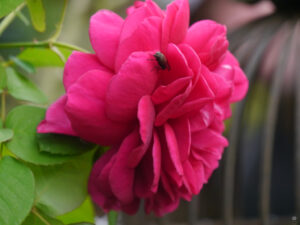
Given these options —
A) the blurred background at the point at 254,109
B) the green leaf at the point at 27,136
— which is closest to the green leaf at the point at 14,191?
the green leaf at the point at 27,136

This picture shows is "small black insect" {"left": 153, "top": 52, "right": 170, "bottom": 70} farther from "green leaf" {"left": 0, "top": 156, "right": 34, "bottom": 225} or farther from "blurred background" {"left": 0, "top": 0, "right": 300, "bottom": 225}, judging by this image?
"blurred background" {"left": 0, "top": 0, "right": 300, "bottom": 225}

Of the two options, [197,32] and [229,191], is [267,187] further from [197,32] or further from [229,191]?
[197,32]

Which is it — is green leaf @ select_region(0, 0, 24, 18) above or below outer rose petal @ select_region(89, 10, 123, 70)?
above

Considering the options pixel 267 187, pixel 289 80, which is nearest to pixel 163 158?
pixel 267 187

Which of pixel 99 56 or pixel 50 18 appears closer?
pixel 99 56

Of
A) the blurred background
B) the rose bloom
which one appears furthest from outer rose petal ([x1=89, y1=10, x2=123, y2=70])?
the blurred background

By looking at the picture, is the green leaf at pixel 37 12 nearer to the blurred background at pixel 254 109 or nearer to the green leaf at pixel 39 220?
the green leaf at pixel 39 220
